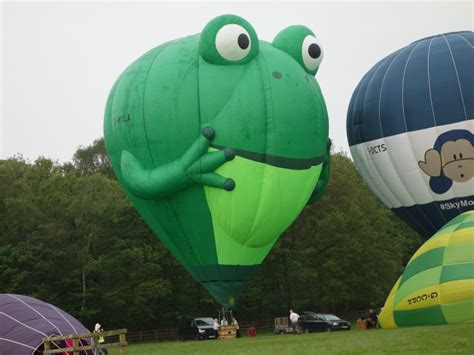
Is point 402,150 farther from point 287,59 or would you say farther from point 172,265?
point 172,265

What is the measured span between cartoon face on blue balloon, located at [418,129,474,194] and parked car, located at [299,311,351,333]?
7.14 metres

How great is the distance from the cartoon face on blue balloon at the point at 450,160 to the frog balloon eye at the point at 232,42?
651cm

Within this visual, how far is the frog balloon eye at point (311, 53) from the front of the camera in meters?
20.6

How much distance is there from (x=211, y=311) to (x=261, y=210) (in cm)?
1954

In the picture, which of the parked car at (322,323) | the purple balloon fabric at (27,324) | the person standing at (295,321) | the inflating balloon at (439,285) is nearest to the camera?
the purple balloon fabric at (27,324)

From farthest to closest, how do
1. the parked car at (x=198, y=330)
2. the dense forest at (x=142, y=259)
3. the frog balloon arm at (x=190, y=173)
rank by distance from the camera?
the dense forest at (x=142, y=259) < the parked car at (x=198, y=330) < the frog balloon arm at (x=190, y=173)

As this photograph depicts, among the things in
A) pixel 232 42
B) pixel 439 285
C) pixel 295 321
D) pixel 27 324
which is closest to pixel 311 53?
pixel 232 42

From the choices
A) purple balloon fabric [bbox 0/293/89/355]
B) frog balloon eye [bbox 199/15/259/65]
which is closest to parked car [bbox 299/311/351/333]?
frog balloon eye [bbox 199/15/259/65]

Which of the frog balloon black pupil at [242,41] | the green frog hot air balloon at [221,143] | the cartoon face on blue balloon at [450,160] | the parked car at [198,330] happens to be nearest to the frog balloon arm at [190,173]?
the green frog hot air balloon at [221,143]

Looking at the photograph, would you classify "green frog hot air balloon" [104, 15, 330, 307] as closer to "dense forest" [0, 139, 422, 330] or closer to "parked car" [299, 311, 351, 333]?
"parked car" [299, 311, 351, 333]

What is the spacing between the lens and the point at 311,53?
814 inches

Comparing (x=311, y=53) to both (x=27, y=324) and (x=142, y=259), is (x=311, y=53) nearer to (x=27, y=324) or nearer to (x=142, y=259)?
(x=27, y=324)

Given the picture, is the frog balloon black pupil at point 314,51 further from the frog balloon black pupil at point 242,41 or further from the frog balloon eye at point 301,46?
the frog balloon black pupil at point 242,41

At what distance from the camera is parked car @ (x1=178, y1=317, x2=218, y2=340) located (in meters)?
28.5
